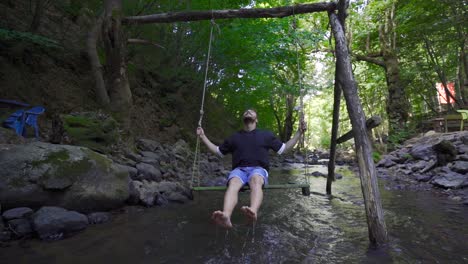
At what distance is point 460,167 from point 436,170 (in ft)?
3.24

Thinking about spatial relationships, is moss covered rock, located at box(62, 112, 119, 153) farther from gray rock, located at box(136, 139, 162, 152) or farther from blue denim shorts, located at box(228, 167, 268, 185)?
blue denim shorts, located at box(228, 167, 268, 185)

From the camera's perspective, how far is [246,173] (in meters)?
3.47

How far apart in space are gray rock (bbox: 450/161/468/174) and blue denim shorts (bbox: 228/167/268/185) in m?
5.48

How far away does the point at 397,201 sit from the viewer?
529 centimetres

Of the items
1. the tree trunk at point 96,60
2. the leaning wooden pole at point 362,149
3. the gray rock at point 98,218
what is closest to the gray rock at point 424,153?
the leaning wooden pole at point 362,149

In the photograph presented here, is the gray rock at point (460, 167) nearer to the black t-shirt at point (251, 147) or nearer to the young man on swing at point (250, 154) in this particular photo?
the young man on swing at point (250, 154)

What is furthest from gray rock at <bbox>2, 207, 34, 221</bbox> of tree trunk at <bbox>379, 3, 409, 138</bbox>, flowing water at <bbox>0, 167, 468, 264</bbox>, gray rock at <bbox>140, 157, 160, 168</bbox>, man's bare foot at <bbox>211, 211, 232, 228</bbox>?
tree trunk at <bbox>379, 3, 409, 138</bbox>

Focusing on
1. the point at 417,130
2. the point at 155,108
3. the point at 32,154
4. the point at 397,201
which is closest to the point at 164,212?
the point at 32,154

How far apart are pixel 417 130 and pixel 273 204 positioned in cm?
1492

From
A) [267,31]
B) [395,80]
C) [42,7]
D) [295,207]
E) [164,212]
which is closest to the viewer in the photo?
[164,212]

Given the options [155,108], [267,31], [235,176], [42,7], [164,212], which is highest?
[267,31]

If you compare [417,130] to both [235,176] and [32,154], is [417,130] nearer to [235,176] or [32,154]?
[235,176]

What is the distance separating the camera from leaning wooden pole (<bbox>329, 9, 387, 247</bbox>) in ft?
9.84

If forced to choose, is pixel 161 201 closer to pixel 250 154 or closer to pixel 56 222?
pixel 56 222
